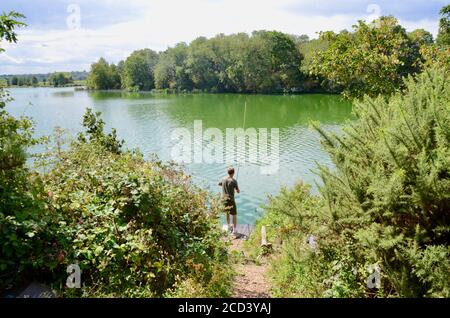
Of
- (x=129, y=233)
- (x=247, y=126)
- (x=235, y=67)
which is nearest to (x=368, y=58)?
(x=129, y=233)

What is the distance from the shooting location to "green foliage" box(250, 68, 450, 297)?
458 cm

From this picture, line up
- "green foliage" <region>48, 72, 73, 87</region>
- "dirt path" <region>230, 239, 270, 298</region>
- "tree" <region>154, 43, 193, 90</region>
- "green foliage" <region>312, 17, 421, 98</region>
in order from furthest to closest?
"green foliage" <region>48, 72, 73, 87</region> → "tree" <region>154, 43, 193, 90</region> → "green foliage" <region>312, 17, 421, 98</region> → "dirt path" <region>230, 239, 270, 298</region>

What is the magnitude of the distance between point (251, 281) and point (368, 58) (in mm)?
8419

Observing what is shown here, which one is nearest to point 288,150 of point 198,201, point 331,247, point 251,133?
point 251,133

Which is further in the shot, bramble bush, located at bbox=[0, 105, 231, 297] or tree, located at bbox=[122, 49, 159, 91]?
tree, located at bbox=[122, 49, 159, 91]

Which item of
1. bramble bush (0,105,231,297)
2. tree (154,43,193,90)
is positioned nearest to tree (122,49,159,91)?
tree (154,43,193,90)

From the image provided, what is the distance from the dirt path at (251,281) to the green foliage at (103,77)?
122075 mm

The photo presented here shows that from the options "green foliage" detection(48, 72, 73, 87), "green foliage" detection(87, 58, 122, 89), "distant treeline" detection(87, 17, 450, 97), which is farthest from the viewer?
"green foliage" detection(48, 72, 73, 87)

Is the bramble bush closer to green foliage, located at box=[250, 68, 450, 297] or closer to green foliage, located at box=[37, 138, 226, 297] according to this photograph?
green foliage, located at box=[37, 138, 226, 297]

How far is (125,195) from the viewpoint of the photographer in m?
5.99

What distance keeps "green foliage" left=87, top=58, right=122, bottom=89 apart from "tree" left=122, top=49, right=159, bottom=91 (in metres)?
11.7

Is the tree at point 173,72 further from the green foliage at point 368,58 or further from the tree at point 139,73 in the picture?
the green foliage at point 368,58
